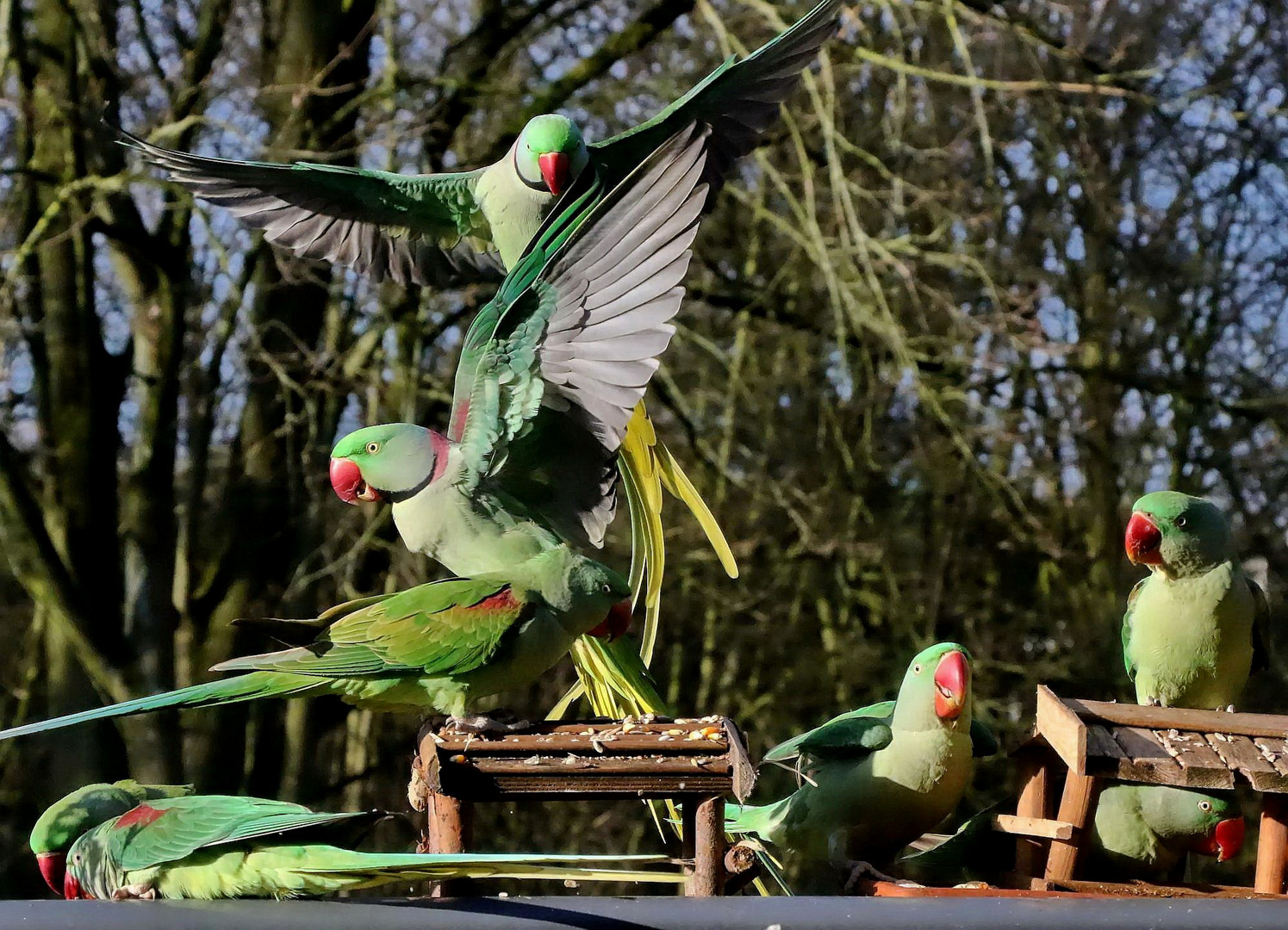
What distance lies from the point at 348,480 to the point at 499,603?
0.32 meters

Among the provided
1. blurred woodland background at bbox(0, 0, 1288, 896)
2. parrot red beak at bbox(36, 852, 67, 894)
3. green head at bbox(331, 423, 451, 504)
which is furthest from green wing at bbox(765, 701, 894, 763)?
blurred woodland background at bbox(0, 0, 1288, 896)

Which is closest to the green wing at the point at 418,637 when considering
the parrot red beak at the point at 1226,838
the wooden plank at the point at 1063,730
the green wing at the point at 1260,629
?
the wooden plank at the point at 1063,730

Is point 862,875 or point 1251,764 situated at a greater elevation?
point 1251,764

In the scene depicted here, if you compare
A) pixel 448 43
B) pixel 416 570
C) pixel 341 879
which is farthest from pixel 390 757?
pixel 341 879

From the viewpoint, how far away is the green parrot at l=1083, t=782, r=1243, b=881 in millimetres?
2314

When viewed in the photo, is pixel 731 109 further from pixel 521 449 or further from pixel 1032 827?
pixel 1032 827

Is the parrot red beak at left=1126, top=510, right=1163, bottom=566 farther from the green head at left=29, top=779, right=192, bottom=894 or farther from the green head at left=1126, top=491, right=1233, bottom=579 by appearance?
the green head at left=29, top=779, right=192, bottom=894

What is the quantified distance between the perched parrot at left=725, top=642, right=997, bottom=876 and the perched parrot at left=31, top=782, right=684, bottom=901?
414 mm

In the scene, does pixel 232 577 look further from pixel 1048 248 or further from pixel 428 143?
pixel 1048 248

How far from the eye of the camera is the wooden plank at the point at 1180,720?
6.77ft

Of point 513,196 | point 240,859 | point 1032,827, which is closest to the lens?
point 240,859

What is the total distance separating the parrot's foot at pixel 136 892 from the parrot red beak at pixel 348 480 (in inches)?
24.3

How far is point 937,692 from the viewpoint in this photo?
7.53 ft

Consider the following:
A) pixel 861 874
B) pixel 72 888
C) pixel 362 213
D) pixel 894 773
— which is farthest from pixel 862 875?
pixel 362 213
